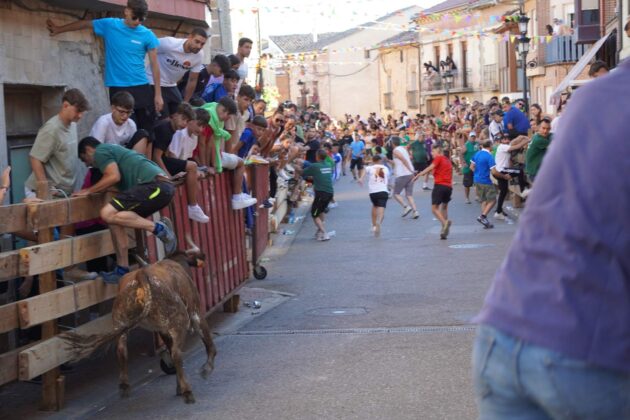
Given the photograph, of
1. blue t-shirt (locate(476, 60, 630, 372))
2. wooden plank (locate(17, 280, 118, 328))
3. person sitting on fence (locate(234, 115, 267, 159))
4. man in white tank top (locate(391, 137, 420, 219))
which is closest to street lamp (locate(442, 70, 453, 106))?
man in white tank top (locate(391, 137, 420, 219))

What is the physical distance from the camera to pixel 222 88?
499 inches

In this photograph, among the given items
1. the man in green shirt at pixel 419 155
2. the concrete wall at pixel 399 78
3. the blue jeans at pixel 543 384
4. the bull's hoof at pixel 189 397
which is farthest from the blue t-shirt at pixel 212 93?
the concrete wall at pixel 399 78

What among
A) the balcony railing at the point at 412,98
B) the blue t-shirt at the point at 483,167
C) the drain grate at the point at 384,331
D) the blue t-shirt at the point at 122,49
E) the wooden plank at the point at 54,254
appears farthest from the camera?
the balcony railing at the point at 412,98

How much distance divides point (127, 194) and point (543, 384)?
223 inches

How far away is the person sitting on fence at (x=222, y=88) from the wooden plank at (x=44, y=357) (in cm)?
562

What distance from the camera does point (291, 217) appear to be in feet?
78.0

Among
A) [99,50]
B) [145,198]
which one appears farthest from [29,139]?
[145,198]

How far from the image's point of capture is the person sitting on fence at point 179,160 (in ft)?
30.6

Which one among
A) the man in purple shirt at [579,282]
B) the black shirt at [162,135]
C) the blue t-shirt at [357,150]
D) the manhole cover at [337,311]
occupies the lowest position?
the manhole cover at [337,311]

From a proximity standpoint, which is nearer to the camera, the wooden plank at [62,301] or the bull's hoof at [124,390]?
the wooden plank at [62,301]

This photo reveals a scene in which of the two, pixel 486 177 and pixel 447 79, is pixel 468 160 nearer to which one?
pixel 486 177

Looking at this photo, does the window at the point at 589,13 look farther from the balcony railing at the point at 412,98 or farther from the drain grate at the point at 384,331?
the balcony railing at the point at 412,98

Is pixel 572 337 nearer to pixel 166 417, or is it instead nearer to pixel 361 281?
pixel 166 417

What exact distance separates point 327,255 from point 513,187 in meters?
8.76
